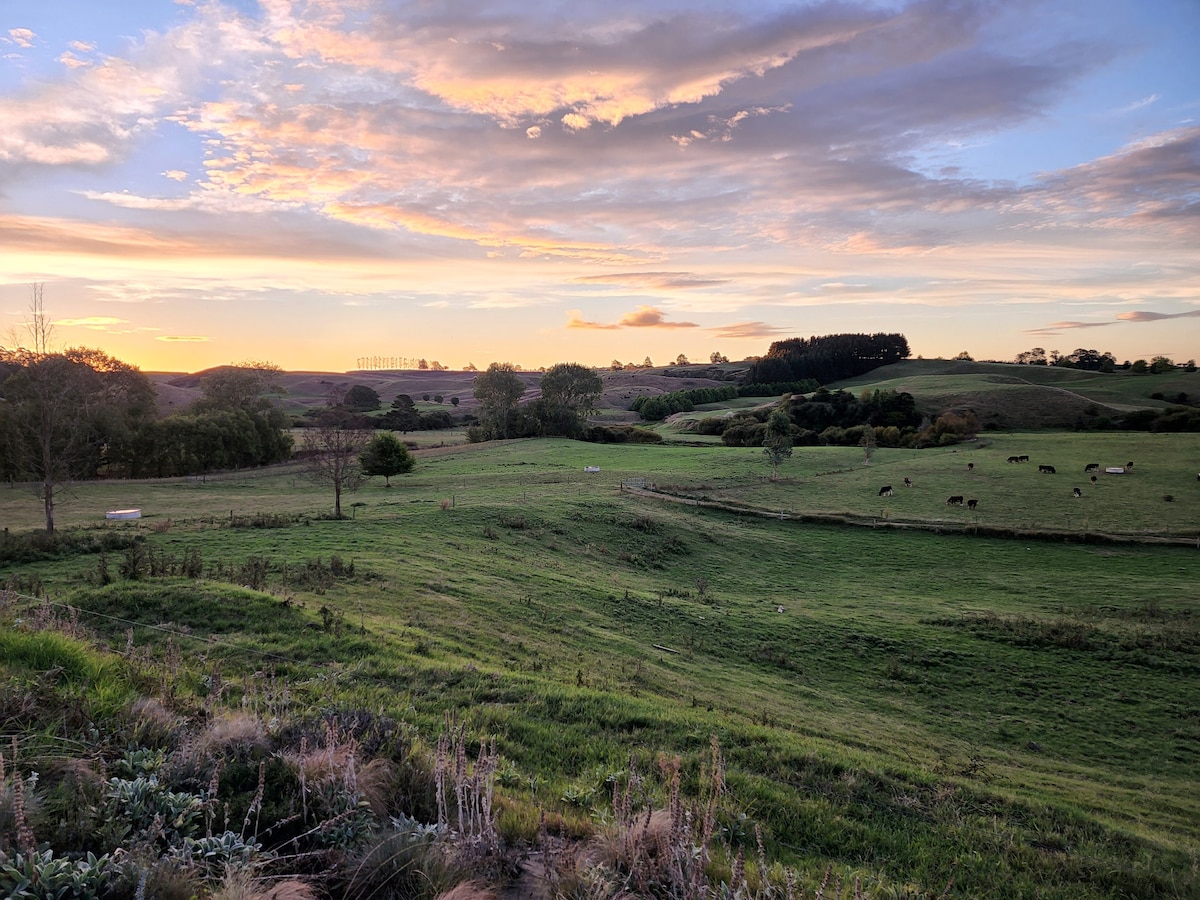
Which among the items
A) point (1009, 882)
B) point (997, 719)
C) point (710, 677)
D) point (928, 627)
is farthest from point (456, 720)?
point (928, 627)

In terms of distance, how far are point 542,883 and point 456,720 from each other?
4714 mm

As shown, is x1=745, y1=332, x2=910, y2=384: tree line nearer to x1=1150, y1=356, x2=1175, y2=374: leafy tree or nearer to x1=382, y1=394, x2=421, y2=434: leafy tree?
x1=1150, y1=356, x2=1175, y2=374: leafy tree

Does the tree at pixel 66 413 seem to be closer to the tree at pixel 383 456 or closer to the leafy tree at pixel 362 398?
the tree at pixel 383 456

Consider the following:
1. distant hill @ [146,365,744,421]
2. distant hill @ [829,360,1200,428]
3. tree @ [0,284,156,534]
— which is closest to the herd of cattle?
distant hill @ [829,360,1200,428]

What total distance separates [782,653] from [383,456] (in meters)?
41.3

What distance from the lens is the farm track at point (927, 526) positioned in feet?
116

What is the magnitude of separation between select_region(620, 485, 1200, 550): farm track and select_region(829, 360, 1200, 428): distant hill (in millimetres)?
59224

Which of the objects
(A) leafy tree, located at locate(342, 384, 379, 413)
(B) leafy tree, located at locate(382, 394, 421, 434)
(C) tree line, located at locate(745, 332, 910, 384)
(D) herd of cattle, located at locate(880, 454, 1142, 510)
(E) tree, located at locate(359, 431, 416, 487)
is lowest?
(D) herd of cattle, located at locate(880, 454, 1142, 510)

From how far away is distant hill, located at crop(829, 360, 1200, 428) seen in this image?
9050 centimetres

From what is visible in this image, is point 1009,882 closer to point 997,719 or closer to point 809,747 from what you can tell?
point 809,747

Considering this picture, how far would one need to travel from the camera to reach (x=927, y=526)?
3934 cm

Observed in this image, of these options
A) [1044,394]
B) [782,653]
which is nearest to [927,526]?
[782,653]

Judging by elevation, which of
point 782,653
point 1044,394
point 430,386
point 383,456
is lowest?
point 782,653

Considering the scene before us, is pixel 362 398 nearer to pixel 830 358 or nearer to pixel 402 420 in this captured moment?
pixel 402 420
